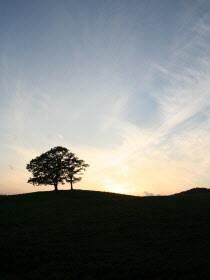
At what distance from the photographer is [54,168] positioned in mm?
71125

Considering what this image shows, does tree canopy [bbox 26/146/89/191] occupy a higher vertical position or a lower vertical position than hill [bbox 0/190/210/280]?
higher

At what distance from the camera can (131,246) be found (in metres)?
18.0

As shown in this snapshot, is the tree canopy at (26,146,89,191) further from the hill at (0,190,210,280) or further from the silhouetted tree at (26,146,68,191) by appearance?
the hill at (0,190,210,280)

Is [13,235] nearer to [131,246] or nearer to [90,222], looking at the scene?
[90,222]

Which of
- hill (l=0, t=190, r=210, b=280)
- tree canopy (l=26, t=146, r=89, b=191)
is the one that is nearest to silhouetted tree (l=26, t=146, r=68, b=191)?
tree canopy (l=26, t=146, r=89, b=191)

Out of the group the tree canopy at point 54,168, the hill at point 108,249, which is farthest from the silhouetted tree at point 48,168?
the hill at point 108,249

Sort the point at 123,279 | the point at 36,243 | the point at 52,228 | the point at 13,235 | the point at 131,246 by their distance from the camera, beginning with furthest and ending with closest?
the point at 52,228, the point at 13,235, the point at 36,243, the point at 131,246, the point at 123,279

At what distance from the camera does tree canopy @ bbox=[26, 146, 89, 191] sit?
71.3 metres

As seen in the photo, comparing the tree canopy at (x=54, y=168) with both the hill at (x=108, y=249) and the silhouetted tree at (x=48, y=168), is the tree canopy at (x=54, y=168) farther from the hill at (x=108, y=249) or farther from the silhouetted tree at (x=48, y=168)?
the hill at (x=108, y=249)

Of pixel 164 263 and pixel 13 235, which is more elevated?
pixel 13 235

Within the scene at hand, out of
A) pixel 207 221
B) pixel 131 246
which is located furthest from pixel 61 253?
pixel 207 221

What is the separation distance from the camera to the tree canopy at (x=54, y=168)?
71312 millimetres

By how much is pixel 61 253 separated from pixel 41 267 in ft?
8.63

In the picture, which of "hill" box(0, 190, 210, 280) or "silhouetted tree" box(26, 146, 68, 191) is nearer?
"hill" box(0, 190, 210, 280)
